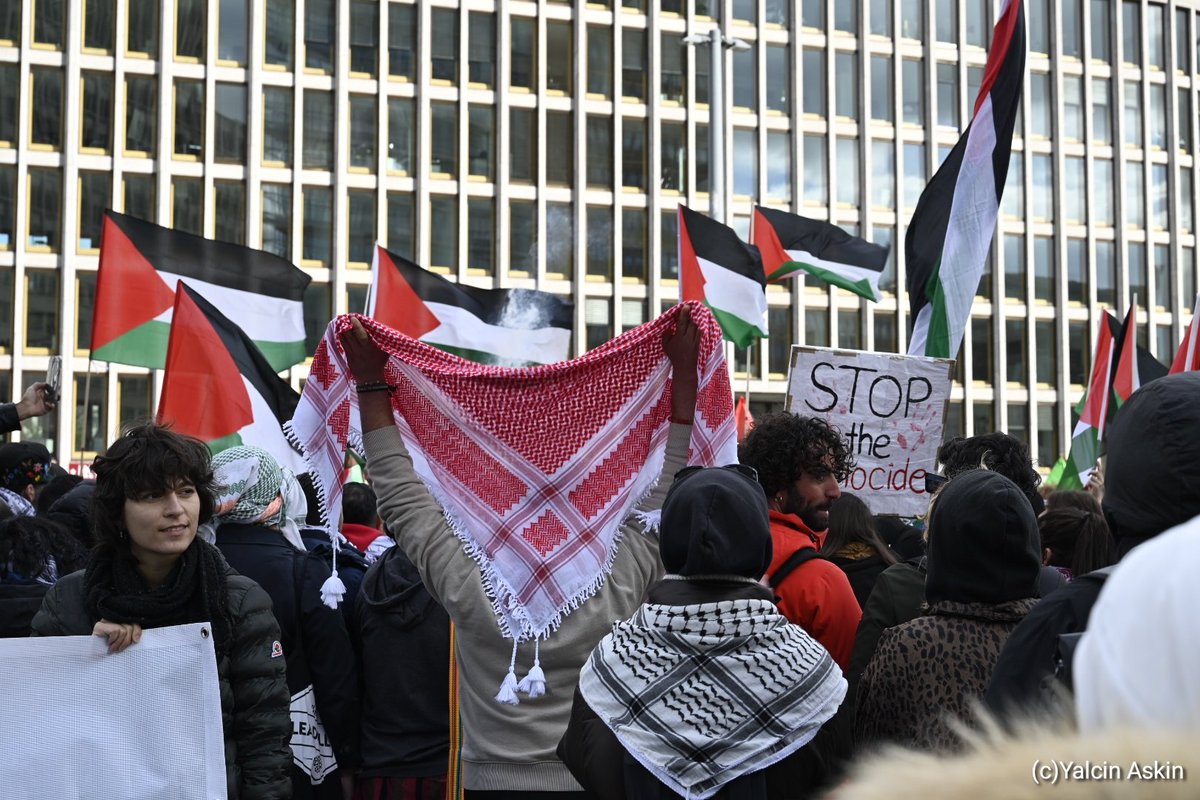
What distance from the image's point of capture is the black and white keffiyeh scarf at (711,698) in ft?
9.83

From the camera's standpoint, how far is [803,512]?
4.98 meters

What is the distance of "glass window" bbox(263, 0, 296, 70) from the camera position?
156ft

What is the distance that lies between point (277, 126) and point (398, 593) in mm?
44520

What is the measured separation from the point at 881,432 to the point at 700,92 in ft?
147

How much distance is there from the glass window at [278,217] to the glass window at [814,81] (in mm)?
19386

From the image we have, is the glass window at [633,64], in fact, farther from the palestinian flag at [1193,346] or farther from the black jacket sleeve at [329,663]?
the black jacket sleeve at [329,663]

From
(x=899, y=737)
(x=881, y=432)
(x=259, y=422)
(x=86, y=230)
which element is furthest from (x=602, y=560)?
(x=86, y=230)

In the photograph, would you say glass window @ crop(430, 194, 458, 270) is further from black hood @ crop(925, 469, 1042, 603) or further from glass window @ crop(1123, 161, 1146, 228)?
black hood @ crop(925, 469, 1042, 603)

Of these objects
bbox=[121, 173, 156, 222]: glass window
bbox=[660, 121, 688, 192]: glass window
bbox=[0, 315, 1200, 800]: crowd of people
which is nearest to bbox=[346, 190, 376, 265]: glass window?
bbox=[121, 173, 156, 222]: glass window

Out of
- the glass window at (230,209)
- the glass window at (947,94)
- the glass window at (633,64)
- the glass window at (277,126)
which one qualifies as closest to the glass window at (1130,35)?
the glass window at (947,94)

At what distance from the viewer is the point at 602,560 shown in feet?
12.6

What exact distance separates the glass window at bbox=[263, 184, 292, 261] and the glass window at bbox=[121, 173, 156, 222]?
347 centimetres

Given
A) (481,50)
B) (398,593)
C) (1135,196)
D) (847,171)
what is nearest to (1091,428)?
(398,593)

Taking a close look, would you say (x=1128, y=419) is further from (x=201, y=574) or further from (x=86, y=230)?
(x=86, y=230)
